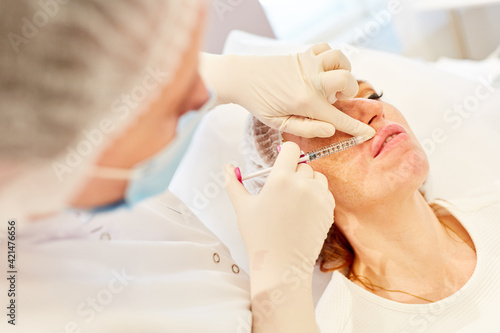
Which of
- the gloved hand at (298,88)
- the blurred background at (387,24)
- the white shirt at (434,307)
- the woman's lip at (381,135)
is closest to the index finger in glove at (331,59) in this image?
the gloved hand at (298,88)

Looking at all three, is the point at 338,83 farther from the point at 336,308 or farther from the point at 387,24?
the point at 387,24

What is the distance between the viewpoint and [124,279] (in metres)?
0.84

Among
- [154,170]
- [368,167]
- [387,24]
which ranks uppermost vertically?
[154,170]

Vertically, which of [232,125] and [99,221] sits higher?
[99,221]

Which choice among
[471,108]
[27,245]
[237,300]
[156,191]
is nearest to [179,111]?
[156,191]

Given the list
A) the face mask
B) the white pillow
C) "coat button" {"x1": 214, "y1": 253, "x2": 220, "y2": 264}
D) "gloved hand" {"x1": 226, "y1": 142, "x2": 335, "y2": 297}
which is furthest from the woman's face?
the face mask

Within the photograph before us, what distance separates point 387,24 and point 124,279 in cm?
207

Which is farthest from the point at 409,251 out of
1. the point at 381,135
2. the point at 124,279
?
the point at 124,279

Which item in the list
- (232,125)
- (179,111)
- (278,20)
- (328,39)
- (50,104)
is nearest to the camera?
(50,104)

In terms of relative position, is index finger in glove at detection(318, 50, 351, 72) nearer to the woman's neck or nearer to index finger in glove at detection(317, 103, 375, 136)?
index finger in glove at detection(317, 103, 375, 136)

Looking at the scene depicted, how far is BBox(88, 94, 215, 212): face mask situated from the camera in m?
0.41

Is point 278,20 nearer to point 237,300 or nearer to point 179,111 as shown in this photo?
point 237,300

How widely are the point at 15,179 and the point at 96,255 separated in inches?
20.5

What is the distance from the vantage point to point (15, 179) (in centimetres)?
34
